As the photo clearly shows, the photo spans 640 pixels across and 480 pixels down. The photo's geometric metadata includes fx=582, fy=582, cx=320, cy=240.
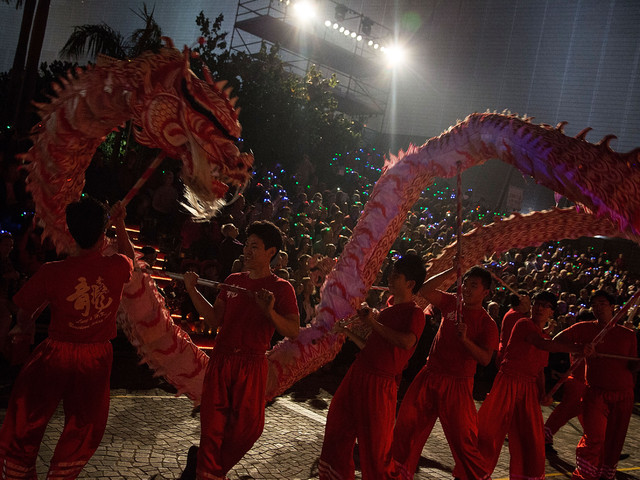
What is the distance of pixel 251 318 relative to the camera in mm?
3338

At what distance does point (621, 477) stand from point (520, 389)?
2595mm

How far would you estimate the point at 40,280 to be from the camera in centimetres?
281

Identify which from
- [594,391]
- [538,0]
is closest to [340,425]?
[594,391]

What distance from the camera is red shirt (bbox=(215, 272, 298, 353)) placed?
332 cm

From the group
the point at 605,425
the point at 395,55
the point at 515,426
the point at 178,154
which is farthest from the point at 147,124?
the point at 395,55

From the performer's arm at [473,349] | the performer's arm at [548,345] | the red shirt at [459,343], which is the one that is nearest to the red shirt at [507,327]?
the performer's arm at [548,345]

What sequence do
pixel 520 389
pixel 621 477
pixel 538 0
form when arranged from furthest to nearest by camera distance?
pixel 538 0 → pixel 621 477 → pixel 520 389

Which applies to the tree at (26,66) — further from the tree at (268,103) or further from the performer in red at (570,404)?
the performer in red at (570,404)

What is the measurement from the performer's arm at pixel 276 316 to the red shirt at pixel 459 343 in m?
1.37

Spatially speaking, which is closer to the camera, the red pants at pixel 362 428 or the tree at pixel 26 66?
the red pants at pixel 362 428

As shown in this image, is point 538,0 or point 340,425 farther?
point 538,0

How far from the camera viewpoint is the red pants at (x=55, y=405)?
2684 mm

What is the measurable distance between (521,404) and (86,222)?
11.3ft

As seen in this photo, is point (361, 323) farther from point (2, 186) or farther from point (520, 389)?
point (2, 186)
